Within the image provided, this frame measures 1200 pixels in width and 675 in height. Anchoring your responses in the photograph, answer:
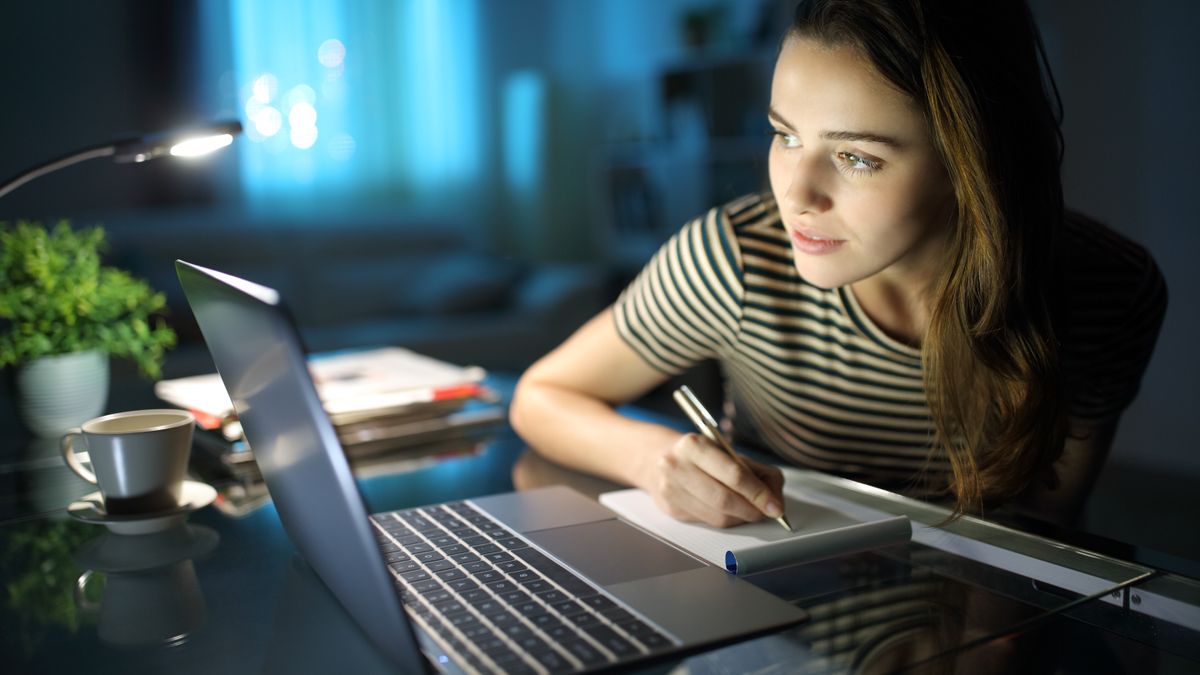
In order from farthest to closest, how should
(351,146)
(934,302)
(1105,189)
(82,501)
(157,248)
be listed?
(351,146), (157,248), (1105,189), (934,302), (82,501)

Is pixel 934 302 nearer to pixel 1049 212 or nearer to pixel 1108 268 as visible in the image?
pixel 1049 212

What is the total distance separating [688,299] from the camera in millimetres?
1234

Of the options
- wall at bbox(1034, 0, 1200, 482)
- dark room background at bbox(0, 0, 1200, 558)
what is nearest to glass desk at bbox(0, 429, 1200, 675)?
dark room background at bbox(0, 0, 1200, 558)

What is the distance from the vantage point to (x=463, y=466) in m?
1.08

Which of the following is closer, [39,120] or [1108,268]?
[1108,268]

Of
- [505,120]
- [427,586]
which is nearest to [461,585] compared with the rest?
[427,586]

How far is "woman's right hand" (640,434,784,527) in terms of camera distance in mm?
837

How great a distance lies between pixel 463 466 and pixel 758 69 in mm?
3539

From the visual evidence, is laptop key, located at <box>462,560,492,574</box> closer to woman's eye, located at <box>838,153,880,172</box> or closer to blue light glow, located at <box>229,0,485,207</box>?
woman's eye, located at <box>838,153,880,172</box>

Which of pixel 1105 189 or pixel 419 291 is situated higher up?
pixel 1105 189

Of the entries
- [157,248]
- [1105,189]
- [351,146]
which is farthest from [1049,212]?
[351,146]

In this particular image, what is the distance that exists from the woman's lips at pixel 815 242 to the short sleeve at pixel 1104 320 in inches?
13.8

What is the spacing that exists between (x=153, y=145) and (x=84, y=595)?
448 millimetres

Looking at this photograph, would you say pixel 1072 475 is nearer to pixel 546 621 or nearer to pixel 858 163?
pixel 858 163
